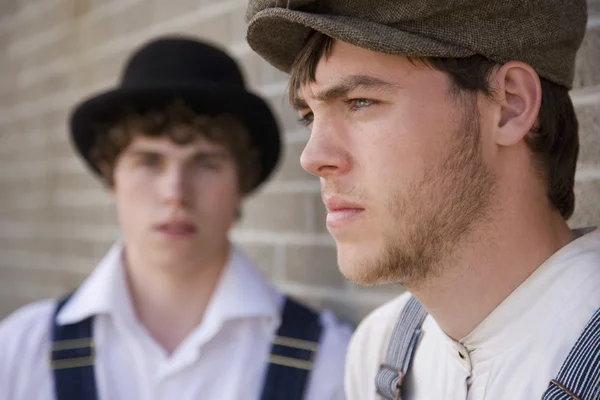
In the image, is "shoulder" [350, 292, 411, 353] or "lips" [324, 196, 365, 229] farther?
"shoulder" [350, 292, 411, 353]

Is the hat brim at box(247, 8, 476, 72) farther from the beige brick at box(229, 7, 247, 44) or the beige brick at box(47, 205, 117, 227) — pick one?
the beige brick at box(47, 205, 117, 227)

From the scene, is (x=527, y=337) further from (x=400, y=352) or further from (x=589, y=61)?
(x=589, y=61)

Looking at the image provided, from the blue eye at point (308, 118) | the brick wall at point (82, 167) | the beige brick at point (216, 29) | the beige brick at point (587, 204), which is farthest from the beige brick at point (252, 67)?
the beige brick at point (587, 204)

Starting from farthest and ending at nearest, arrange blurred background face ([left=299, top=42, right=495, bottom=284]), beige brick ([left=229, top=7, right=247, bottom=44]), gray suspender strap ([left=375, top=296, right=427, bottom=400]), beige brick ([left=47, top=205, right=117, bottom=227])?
beige brick ([left=47, top=205, right=117, bottom=227]) → beige brick ([left=229, top=7, right=247, bottom=44]) → gray suspender strap ([left=375, top=296, right=427, bottom=400]) → blurred background face ([left=299, top=42, right=495, bottom=284])

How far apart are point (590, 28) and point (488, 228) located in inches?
25.6

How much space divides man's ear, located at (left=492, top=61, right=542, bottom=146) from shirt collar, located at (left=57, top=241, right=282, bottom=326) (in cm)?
120

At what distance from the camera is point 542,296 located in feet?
4.92

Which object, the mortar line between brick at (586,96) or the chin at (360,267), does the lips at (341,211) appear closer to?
the chin at (360,267)

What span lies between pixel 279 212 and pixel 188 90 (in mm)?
723

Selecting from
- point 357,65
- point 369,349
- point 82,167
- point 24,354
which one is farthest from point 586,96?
point 82,167

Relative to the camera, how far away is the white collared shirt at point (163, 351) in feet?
8.23

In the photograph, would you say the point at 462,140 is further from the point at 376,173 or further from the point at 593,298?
the point at 593,298

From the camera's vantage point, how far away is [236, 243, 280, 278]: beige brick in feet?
10.6

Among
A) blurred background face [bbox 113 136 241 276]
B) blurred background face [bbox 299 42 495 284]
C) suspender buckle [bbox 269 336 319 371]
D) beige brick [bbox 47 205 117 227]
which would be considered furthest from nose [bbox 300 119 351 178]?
beige brick [bbox 47 205 117 227]
